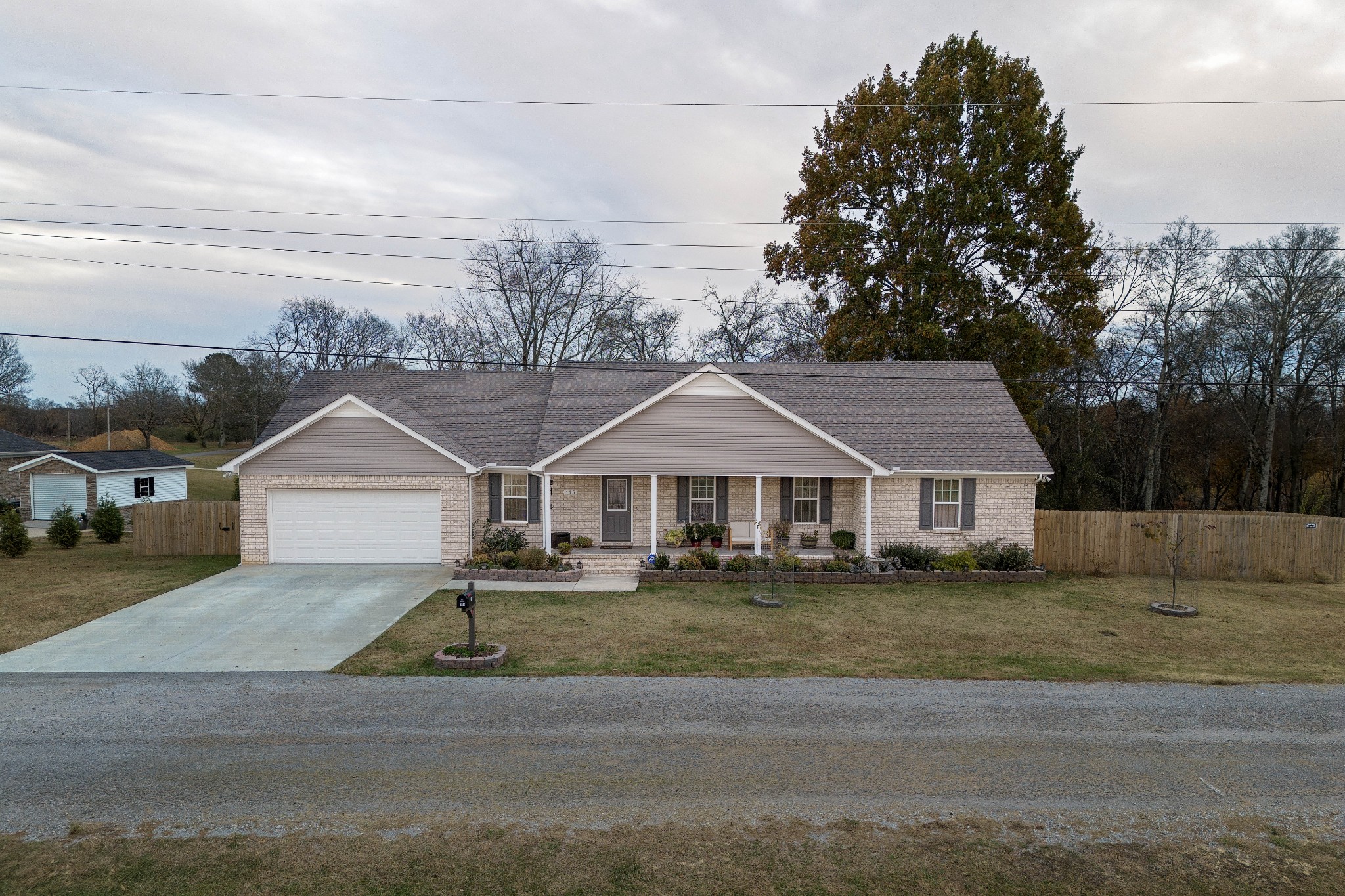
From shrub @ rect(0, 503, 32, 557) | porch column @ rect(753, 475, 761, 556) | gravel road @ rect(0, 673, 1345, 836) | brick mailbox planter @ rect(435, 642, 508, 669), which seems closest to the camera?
gravel road @ rect(0, 673, 1345, 836)

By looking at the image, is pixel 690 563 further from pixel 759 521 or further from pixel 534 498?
pixel 534 498

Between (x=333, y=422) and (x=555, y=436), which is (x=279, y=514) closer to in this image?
(x=333, y=422)

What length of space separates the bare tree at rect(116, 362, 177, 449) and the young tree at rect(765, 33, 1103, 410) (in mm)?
55384

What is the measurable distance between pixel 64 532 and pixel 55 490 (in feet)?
35.5

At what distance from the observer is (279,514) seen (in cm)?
1852

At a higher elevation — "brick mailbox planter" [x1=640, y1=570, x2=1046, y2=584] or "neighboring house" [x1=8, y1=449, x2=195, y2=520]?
"neighboring house" [x1=8, y1=449, x2=195, y2=520]

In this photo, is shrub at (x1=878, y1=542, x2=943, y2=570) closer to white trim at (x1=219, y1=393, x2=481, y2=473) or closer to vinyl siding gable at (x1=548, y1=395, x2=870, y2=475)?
vinyl siding gable at (x1=548, y1=395, x2=870, y2=475)

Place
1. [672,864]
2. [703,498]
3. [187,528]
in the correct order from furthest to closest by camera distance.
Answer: [187,528] → [703,498] → [672,864]

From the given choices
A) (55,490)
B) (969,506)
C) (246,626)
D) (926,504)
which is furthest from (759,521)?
(55,490)

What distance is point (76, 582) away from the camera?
1648cm

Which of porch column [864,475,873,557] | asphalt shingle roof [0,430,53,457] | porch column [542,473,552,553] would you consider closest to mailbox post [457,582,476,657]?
porch column [542,473,552,553]

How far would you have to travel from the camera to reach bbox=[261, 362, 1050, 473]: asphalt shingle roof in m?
19.4

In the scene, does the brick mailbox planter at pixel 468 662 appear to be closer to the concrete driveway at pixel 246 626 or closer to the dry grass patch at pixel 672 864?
the concrete driveway at pixel 246 626

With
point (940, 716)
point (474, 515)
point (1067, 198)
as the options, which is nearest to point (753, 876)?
point (940, 716)
